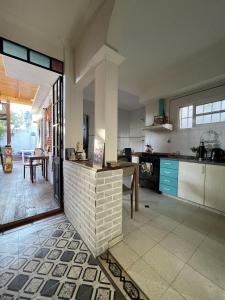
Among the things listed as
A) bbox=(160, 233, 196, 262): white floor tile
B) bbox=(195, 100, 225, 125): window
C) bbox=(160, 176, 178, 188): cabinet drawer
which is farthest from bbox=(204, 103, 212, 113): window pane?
bbox=(160, 233, 196, 262): white floor tile

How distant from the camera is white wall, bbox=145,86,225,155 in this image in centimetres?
291

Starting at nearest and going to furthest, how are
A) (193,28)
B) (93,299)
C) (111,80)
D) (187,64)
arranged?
(93,299), (111,80), (193,28), (187,64)

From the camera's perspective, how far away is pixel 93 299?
1062mm

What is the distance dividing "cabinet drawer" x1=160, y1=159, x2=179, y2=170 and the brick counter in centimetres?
178

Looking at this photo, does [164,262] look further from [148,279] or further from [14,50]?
[14,50]

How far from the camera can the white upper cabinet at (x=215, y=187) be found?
2.31 metres

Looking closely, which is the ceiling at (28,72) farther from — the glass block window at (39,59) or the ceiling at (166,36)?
the ceiling at (166,36)

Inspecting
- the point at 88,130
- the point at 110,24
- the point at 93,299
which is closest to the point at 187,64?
the point at 110,24

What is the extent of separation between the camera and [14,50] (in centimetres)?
184

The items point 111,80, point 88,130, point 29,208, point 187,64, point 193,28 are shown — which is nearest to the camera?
point 111,80

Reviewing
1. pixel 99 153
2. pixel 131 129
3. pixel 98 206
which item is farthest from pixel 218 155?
pixel 131 129

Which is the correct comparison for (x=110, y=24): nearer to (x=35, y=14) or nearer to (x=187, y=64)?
(x=35, y=14)

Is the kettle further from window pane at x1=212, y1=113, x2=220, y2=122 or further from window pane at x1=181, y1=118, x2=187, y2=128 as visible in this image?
window pane at x1=181, y1=118, x2=187, y2=128

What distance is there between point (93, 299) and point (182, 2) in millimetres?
3211
